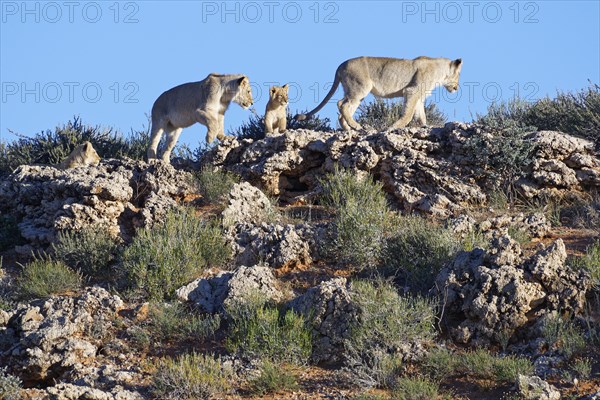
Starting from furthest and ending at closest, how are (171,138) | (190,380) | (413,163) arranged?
(171,138) < (413,163) < (190,380)

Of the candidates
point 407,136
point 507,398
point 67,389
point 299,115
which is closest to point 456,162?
point 407,136

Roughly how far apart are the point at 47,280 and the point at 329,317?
3.62 metres

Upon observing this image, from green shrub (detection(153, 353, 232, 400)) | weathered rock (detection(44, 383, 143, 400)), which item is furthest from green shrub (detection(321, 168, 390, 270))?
weathered rock (detection(44, 383, 143, 400))

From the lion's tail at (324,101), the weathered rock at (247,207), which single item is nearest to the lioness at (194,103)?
the lion's tail at (324,101)

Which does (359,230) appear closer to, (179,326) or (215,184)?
(179,326)

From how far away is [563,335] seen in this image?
1057cm

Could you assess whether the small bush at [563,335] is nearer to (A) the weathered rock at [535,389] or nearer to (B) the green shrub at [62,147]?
(A) the weathered rock at [535,389]

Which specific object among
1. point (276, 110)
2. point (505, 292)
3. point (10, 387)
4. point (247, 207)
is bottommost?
point (10, 387)

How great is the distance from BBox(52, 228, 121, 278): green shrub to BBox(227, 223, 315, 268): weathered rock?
1.54 m

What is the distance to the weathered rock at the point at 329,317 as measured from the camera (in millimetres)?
11078

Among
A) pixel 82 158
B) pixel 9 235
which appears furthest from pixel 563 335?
pixel 82 158

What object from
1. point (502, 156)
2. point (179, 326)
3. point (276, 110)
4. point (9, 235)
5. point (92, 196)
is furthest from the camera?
point (276, 110)

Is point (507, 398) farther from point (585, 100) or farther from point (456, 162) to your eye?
point (585, 100)

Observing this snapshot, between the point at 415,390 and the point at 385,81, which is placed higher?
the point at 385,81
